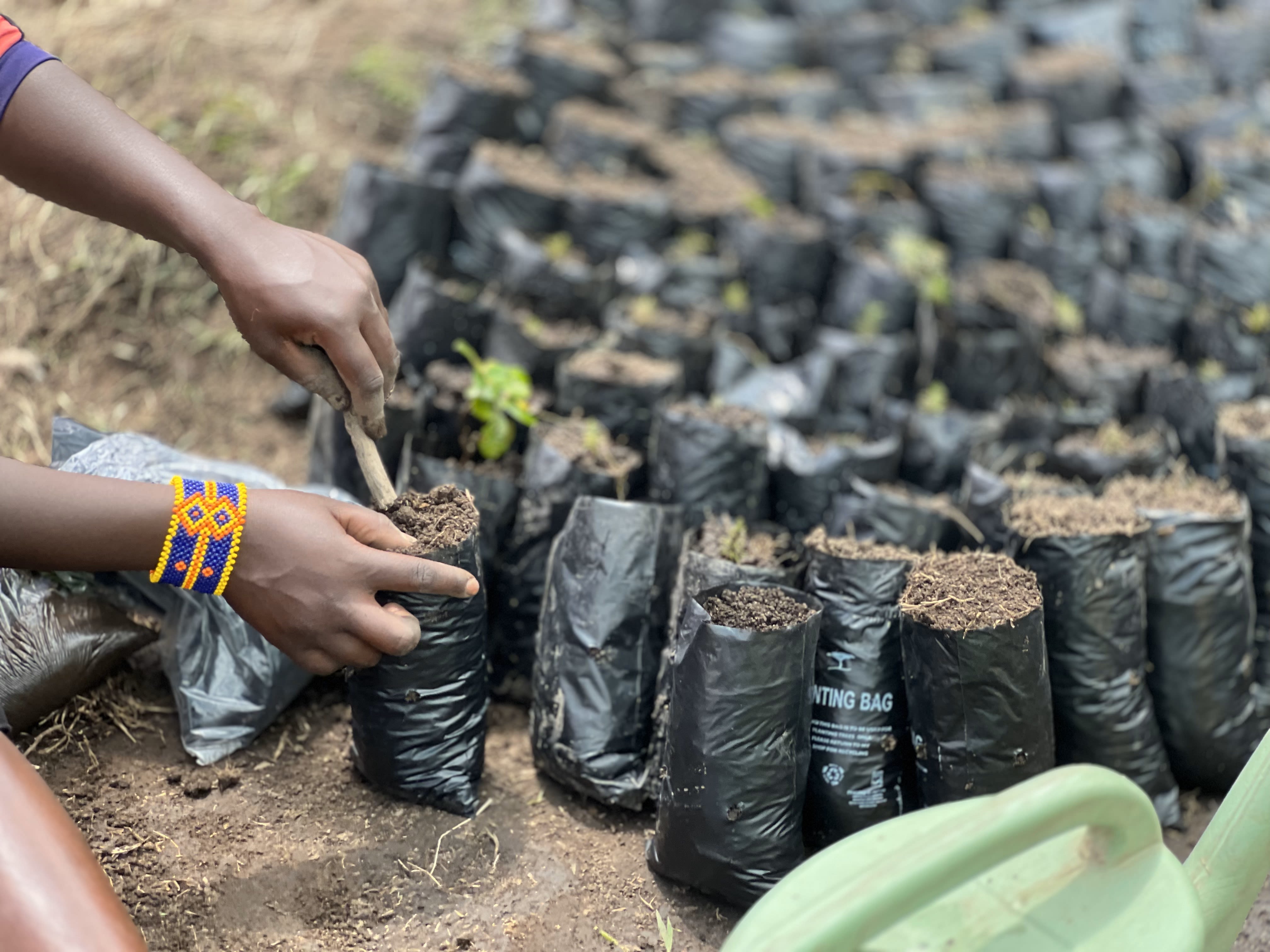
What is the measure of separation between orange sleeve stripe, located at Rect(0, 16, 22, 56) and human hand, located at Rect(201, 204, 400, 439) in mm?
513

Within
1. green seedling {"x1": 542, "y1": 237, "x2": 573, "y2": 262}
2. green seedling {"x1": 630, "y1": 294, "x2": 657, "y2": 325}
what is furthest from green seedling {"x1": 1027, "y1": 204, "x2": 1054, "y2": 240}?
green seedling {"x1": 542, "y1": 237, "x2": 573, "y2": 262}

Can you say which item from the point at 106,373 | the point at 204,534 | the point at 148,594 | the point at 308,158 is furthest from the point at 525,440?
the point at 308,158

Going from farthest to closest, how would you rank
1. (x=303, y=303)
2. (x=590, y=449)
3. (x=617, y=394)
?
(x=617, y=394), (x=590, y=449), (x=303, y=303)

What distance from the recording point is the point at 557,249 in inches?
157

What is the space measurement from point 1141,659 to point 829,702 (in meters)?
0.79

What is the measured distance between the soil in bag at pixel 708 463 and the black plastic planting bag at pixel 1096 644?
78cm

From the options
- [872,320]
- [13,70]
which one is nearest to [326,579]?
[13,70]

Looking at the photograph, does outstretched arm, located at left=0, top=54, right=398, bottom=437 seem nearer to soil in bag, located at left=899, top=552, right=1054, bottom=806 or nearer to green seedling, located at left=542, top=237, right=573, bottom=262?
soil in bag, located at left=899, top=552, right=1054, bottom=806

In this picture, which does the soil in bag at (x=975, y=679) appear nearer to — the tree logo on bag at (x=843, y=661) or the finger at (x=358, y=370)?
the tree logo on bag at (x=843, y=661)

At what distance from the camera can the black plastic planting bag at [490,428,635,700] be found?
2.65 metres

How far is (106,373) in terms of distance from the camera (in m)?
3.52

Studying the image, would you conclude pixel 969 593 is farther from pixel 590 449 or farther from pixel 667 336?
pixel 667 336

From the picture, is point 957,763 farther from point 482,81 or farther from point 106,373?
point 482,81

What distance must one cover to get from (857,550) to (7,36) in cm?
196
